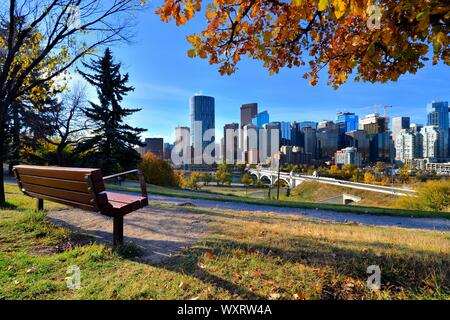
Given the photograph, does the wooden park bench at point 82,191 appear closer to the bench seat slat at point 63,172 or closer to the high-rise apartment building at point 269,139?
the bench seat slat at point 63,172

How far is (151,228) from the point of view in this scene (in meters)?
4.82

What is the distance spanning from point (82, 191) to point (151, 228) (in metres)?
1.81

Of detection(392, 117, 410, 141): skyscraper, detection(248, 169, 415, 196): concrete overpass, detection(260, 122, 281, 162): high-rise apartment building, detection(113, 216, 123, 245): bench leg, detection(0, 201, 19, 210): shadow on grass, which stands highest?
detection(392, 117, 410, 141): skyscraper

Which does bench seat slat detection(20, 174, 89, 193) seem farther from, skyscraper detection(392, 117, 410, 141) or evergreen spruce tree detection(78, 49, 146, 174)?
→ skyscraper detection(392, 117, 410, 141)

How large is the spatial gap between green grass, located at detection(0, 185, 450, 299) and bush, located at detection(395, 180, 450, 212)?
15.6m

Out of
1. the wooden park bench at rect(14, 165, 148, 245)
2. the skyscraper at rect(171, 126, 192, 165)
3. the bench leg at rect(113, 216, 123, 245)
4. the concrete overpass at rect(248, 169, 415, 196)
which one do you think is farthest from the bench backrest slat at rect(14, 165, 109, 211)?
the skyscraper at rect(171, 126, 192, 165)

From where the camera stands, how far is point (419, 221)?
28.6 feet

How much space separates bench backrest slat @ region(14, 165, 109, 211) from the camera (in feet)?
10.4

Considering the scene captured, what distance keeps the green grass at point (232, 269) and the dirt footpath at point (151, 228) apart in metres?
0.27

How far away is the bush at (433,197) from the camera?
1553 cm

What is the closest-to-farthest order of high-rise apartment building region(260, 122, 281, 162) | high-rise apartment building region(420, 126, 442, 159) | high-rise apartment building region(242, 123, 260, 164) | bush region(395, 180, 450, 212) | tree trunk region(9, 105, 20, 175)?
tree trunk region(9, 105, 20, 175) < bush region(395, 180, 450, 212) < high-rise apartment building region(260, 122, 281, 162) < high-rise apartment building region(242, 123, 260, 164) < high-rise apartment building region(420, 126, 442, 159)

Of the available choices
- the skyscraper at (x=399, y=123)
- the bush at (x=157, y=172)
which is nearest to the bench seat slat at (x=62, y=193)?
the bush at (x=157, y=172)

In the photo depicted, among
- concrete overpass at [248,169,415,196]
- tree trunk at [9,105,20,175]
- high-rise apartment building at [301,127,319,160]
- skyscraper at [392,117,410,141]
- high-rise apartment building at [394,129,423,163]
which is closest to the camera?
tree trunk at [9,105,20,175]
